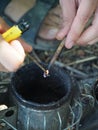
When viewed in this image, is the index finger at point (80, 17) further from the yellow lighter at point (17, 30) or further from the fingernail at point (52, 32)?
the fingernail at point (52, 32)

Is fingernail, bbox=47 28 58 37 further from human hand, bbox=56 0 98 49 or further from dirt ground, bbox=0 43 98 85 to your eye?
human hand, bbox=56 0 98 49

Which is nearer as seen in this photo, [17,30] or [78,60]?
[17,30]

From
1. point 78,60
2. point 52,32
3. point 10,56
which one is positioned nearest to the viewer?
point 10,56

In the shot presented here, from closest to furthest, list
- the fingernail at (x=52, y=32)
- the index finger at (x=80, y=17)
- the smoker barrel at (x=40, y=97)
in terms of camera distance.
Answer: the smoker barrel at (x=40, y=97), the index finger at (x=80, y=17), the fingernail at (x=52, y=32)

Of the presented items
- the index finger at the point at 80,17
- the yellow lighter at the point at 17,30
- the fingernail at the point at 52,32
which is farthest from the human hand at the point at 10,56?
the fingernail at the point at 52,32

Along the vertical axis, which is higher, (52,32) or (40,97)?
(40,97)

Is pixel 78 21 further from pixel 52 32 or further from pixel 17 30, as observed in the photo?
pixel 52 32

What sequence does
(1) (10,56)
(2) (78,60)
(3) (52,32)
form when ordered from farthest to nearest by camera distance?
(2) (78,60), (3) (52,32), (1) (10,56)

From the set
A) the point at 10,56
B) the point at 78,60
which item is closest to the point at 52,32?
the point at 78,60

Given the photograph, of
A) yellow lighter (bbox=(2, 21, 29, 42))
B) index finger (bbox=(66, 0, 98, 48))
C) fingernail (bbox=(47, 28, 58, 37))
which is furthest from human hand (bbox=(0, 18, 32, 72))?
fingernail (bbox=(47, 28, 58, 37))

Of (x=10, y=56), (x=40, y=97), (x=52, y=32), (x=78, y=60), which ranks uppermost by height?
(x=10, y=56)
